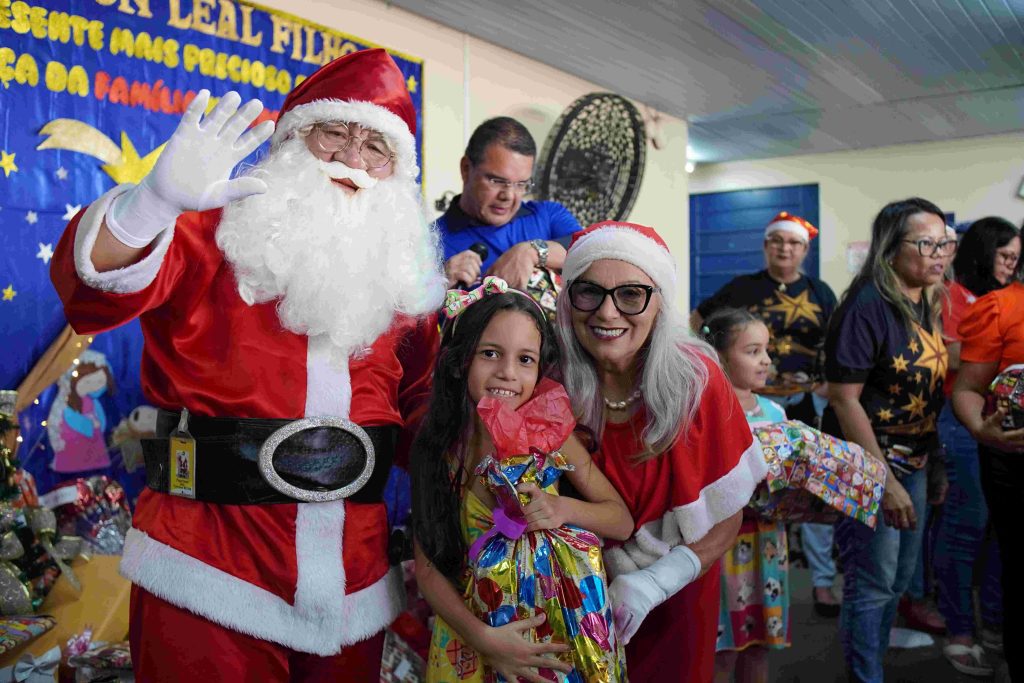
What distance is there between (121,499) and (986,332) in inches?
135

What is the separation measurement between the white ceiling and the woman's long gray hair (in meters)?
3.61

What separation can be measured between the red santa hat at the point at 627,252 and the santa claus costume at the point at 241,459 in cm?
51

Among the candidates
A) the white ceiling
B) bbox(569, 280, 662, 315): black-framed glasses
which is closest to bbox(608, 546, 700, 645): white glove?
bbox(569, 280, 662, 315): black-framed glasses

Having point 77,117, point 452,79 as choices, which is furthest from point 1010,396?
point 452,79

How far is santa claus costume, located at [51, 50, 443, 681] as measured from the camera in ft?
5.85

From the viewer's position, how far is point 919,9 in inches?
209

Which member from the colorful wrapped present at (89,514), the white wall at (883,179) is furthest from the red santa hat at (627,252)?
the white wall at (883,179)

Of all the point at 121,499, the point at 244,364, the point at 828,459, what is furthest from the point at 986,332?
the point at 121,499

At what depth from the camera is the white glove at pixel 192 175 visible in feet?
5.32

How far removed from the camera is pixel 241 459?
185cm

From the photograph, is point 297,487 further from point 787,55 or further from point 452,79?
point 787,55

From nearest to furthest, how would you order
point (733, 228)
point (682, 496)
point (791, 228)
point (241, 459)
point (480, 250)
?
1. point (241, 459)
2. point (682, 496)
3. point (480, 250)
4. point (791, 228)
5. point (733, 228)

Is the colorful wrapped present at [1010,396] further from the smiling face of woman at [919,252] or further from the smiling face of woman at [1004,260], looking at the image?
the smiling face of woman at [1004,260]

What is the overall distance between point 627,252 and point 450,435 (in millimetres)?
614
